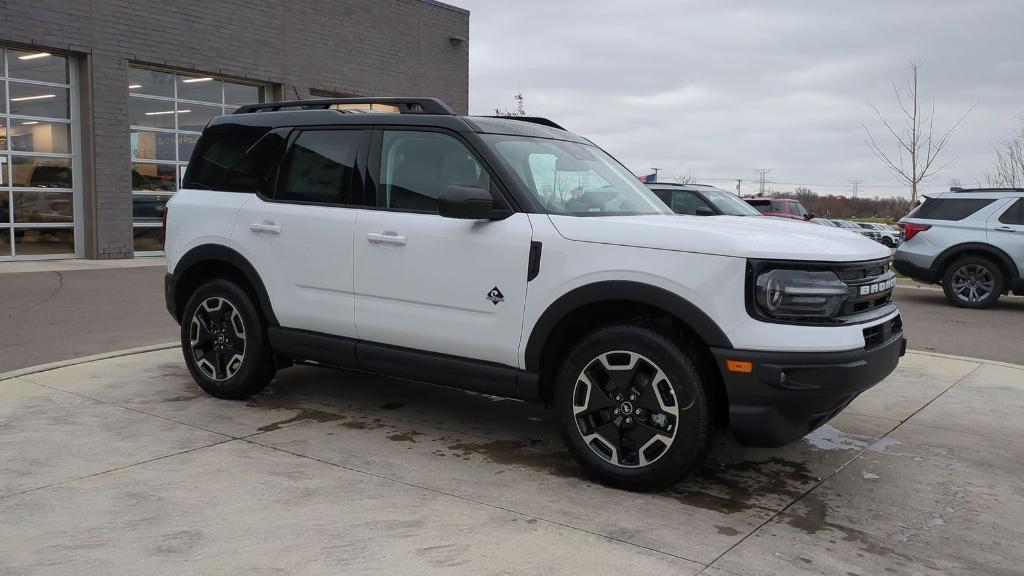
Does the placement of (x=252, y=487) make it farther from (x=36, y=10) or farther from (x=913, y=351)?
(x=36, y=10)

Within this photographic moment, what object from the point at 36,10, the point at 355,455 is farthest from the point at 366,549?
the point at 36,10

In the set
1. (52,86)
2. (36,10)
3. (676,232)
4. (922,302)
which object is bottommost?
(922,302)

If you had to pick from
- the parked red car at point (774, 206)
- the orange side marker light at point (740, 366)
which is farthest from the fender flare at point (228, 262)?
the parked red car at point (774, 206)

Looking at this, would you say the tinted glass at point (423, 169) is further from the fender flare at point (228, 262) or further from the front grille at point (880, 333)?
the front grille at point (880, 333)

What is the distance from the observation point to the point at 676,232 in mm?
4066

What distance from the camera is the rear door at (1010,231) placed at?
12.2 m

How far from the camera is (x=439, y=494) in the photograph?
4.05m

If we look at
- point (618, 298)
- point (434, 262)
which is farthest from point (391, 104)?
point (618, 298)

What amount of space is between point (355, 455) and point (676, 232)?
210cm

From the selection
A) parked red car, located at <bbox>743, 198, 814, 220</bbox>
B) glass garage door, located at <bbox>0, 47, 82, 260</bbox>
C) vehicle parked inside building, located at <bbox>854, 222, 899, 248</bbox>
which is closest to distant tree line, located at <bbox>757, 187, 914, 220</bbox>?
vehicle parked inside building, located at <bbox>854, 222, 899, 248</bbox>

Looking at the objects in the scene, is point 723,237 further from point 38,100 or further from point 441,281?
point 38,100

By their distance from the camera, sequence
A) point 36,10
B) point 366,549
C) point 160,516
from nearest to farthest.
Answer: point 366,549 < point 160,516 < point 36,10

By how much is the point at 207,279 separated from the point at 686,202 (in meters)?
9.11

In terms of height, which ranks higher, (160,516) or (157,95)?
(157,95)
